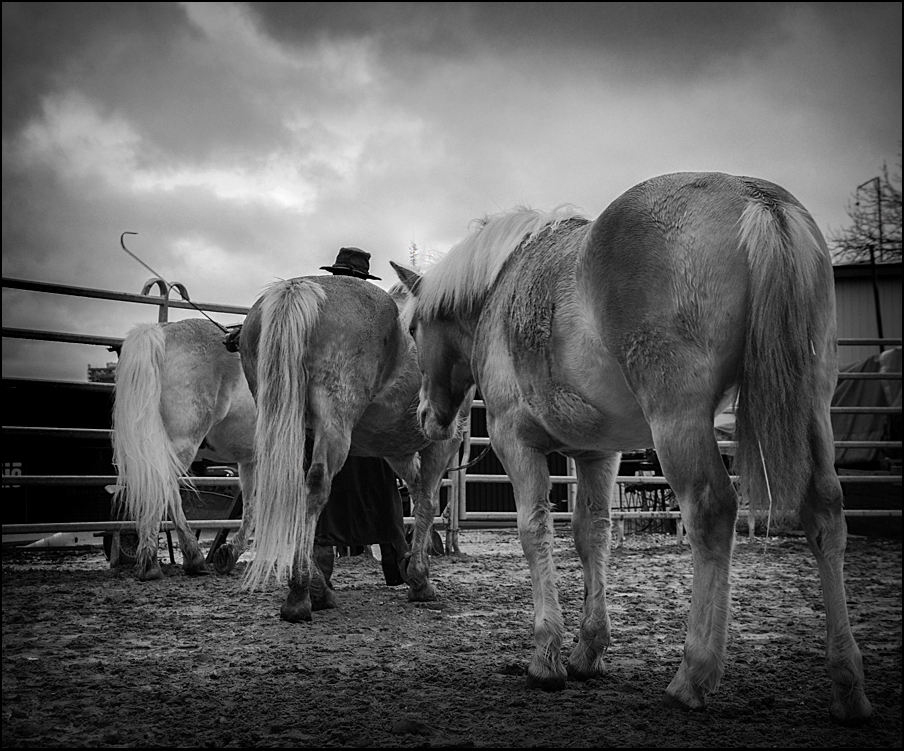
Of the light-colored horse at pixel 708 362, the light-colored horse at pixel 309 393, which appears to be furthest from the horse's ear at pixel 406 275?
the light-colored horse at pixel 708 362

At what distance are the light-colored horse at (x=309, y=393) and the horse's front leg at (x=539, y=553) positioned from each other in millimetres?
915

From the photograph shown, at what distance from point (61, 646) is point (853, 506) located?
7806 millimetres

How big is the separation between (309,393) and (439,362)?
80cm

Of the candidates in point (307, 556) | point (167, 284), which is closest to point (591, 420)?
point (307, 556)

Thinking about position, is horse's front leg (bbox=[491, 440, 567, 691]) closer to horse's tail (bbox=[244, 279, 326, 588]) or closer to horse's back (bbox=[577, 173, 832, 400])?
horse's back (bbox=[577, 173, 832, 400])

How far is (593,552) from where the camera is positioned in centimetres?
279

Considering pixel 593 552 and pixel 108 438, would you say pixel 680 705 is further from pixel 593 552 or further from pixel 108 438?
pixel 108 438

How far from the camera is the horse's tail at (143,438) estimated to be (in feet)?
15.8

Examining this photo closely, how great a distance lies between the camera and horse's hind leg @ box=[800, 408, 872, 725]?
6.15 ft

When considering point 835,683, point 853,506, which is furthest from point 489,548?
point 835,683

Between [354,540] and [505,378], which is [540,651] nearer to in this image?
[505,378]

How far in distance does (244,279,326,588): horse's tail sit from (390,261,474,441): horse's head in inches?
23.3

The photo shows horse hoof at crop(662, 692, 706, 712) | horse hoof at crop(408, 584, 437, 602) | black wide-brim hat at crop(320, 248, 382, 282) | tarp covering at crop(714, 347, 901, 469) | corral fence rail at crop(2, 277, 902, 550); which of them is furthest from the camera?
tarp covering at crop(714, 347, 901, 469)

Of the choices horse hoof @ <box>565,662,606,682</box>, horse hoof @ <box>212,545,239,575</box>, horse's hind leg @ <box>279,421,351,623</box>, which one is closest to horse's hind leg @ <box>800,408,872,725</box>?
horse hoof @ <box>565,662,606,682</box>
